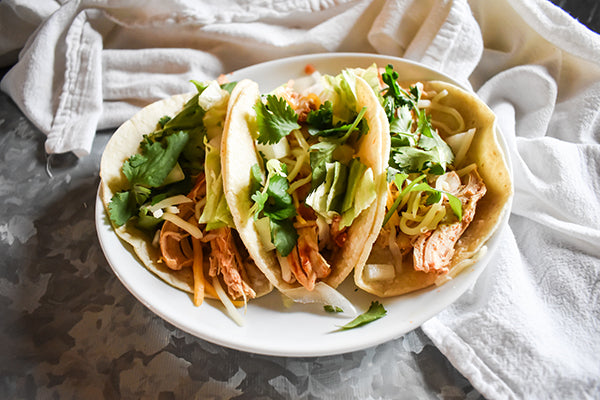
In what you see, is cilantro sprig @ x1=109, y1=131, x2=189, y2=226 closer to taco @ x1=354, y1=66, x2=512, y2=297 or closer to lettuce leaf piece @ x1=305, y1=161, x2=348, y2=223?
lettuce leaf piece @ x1=305, y1=161, x2=348, y2=223

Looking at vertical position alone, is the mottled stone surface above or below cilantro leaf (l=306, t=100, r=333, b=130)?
below

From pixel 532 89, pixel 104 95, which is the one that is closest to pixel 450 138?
pixel 532 89

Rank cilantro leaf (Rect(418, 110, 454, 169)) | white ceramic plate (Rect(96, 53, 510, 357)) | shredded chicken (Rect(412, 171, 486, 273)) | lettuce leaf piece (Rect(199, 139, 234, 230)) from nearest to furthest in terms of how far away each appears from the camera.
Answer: white ceramic plate (Rect(96, 53, 510, 357)), shredded chicken (Rect(412, 171, 486, 273)), lettuce leaf piece (Rect(199, 139, 234, 230)), cilantro leaf (Rect(418, 110, 454, 169))

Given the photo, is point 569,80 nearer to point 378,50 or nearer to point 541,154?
point 541,154

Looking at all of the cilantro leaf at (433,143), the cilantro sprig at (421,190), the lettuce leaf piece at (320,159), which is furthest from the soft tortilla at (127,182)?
the cilantro leaf at (433,143)

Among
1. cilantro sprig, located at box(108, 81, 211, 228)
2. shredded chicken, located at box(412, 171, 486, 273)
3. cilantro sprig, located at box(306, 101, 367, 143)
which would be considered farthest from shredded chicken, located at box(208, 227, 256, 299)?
shredded chicken, located at box(412, 171, 486, 273)

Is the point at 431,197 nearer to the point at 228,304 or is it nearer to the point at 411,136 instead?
the point at 411,136

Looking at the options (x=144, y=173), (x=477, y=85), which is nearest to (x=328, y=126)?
(x=144, y=173)
